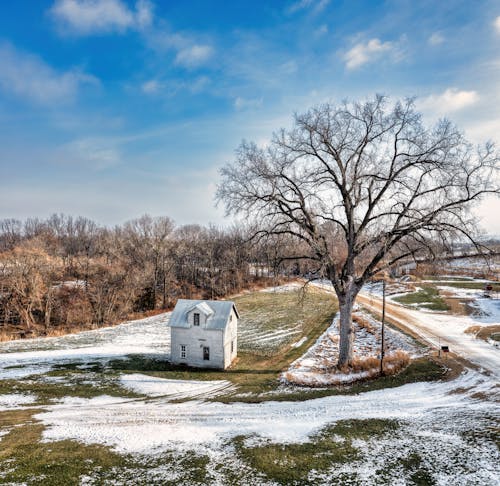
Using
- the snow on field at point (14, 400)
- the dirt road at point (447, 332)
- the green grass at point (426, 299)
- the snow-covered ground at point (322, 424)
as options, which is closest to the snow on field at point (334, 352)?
the dirt road at point (447, 332)

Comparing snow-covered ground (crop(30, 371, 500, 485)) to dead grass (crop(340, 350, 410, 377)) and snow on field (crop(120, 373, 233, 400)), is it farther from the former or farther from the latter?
dead grass (crop(340, 350, 410, 377))

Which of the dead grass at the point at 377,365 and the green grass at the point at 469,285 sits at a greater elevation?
the green grass at the point at 469,285

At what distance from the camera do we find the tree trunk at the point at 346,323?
2020 cm

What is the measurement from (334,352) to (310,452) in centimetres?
1818

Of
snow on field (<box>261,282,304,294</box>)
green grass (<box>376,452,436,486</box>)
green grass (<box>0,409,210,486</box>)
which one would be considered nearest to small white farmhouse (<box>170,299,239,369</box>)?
green grass (<box>0,409,210,486</box>)

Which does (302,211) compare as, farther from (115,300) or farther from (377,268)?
(115,300)

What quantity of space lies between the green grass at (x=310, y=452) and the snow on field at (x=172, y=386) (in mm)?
8807

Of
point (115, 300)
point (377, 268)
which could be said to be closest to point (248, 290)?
point (115, 300)

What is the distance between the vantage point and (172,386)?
22.1 metres

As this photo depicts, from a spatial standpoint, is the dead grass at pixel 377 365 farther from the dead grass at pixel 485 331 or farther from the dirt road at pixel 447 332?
the dead grass at pixel 485 331

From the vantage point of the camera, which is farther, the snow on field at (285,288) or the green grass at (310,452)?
the snow on field at (285,288)

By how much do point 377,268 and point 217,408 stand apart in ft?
37.1

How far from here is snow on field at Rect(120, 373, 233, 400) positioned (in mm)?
20484

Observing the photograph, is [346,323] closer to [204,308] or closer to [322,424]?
[322,424]
